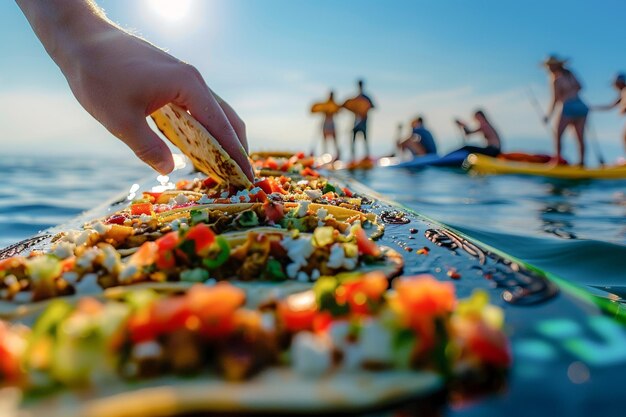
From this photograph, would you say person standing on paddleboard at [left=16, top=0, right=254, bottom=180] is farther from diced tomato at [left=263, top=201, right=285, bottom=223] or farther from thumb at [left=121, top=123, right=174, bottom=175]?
diced tomato at [left=263, top=201, right=285, bottom=223]

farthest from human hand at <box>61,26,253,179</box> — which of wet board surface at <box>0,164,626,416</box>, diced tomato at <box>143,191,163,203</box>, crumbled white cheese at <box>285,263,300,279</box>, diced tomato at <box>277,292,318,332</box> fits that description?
diced tomato at <box>277,292,318,332</box>

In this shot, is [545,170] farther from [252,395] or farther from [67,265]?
[252,395]

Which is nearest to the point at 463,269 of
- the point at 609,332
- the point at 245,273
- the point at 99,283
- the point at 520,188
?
the point at 609,332

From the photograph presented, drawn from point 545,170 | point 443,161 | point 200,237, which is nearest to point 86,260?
point 200,237

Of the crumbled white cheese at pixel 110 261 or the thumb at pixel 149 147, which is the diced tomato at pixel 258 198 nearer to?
the thumb at pixel 149 147

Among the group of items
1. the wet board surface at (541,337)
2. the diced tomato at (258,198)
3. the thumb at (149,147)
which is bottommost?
the wet board surface at (541,337)

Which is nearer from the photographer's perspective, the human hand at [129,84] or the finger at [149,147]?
the human hand at [129,84]

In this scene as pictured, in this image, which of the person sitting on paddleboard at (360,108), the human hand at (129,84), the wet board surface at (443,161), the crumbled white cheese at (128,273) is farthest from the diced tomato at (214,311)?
the person sitting on paddleboard at (360,108)
